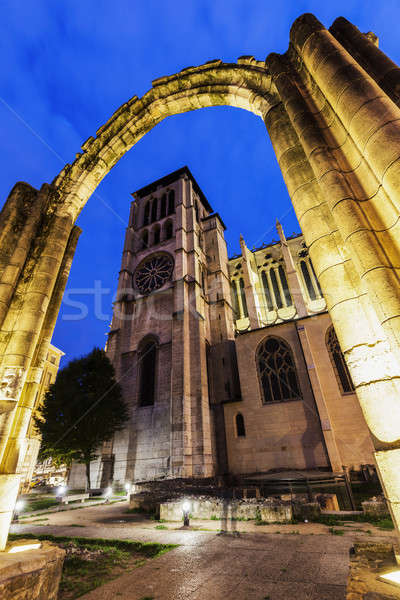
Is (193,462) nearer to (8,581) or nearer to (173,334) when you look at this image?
(173,334)

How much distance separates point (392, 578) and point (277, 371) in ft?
51.0

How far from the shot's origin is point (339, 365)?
14852 millimetres

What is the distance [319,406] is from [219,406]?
6.51 metres

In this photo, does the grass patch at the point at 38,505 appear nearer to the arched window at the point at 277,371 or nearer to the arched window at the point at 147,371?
the arched window at the point at 147,371

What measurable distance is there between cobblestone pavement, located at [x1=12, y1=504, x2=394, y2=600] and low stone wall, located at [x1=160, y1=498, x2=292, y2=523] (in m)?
0.66

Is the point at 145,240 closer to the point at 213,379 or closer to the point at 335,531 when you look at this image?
the point at 213,379

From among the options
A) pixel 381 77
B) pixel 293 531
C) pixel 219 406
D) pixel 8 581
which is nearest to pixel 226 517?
pixel 293 531

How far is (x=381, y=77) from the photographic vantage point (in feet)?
9.29

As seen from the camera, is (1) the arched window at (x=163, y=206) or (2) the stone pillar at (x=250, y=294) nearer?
(2) the stone pillar at (x=250, y=294)

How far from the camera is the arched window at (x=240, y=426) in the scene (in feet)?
53.8

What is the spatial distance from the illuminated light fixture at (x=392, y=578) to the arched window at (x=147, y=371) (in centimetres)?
1779

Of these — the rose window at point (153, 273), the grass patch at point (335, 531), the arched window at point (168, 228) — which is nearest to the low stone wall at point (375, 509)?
the grass patch at point (335, 531)

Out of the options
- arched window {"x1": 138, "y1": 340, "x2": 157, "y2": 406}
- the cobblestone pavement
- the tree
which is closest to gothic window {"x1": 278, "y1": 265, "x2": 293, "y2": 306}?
arched window {"x1": 138, "y1": 340, "x2": 157, "y2": 406}

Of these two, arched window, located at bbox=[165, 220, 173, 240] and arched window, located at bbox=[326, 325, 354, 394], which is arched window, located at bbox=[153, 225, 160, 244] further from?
arched window, located at bbox=[326, 325, 354, 394]
